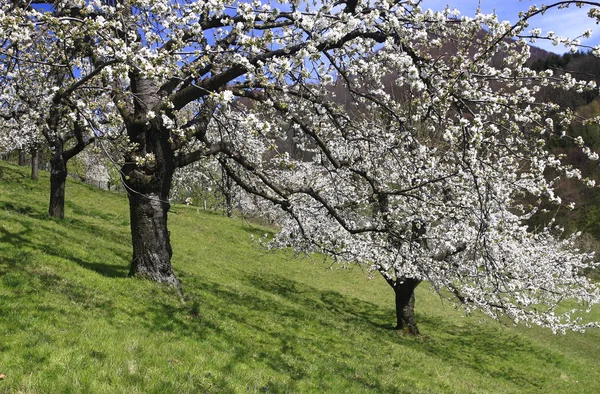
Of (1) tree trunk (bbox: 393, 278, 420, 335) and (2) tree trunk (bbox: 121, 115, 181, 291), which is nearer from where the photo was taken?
(2) tree trunk (bbox: 121, 115, 181, 291)

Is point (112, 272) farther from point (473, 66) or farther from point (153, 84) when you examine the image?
point (473, 66)

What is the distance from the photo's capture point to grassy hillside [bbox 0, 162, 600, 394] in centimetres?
662

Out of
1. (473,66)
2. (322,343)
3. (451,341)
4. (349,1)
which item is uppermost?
(349,1)

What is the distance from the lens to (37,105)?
11164mm

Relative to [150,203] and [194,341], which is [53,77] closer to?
[150,203]

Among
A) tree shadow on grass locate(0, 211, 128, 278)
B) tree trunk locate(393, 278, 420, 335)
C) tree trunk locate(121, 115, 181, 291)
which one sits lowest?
tree trunk locate(393, 278, 420, 335)

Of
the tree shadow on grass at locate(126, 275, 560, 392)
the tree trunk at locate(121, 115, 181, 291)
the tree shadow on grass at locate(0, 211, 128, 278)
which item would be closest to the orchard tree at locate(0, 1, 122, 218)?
the tree trunk at locate(121, 115, 181, 291)

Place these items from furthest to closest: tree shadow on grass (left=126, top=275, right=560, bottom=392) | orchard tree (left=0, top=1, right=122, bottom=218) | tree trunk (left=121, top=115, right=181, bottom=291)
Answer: tree trunk (left=121, top=115, right=181, bottom=291), tree shadow on grass (left=126, top=275, right=560, bottom=392), orchard tree (left=0, top=1, right=122, bottom=218)

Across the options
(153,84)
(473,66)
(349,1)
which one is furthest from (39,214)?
(473,66)

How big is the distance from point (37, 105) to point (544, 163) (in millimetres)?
12024

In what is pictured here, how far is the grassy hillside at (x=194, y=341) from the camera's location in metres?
6.62

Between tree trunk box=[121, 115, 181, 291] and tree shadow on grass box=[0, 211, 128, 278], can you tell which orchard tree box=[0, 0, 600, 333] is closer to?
tree trunk box=[121, 115, 181, 291]

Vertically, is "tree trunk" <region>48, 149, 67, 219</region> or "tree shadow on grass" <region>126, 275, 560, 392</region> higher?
"tree trunk" <region>48, 149, 67, 219</region>

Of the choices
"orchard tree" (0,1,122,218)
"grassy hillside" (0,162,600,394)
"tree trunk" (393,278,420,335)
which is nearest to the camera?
"grassy hillside" (0,162,600,394)
